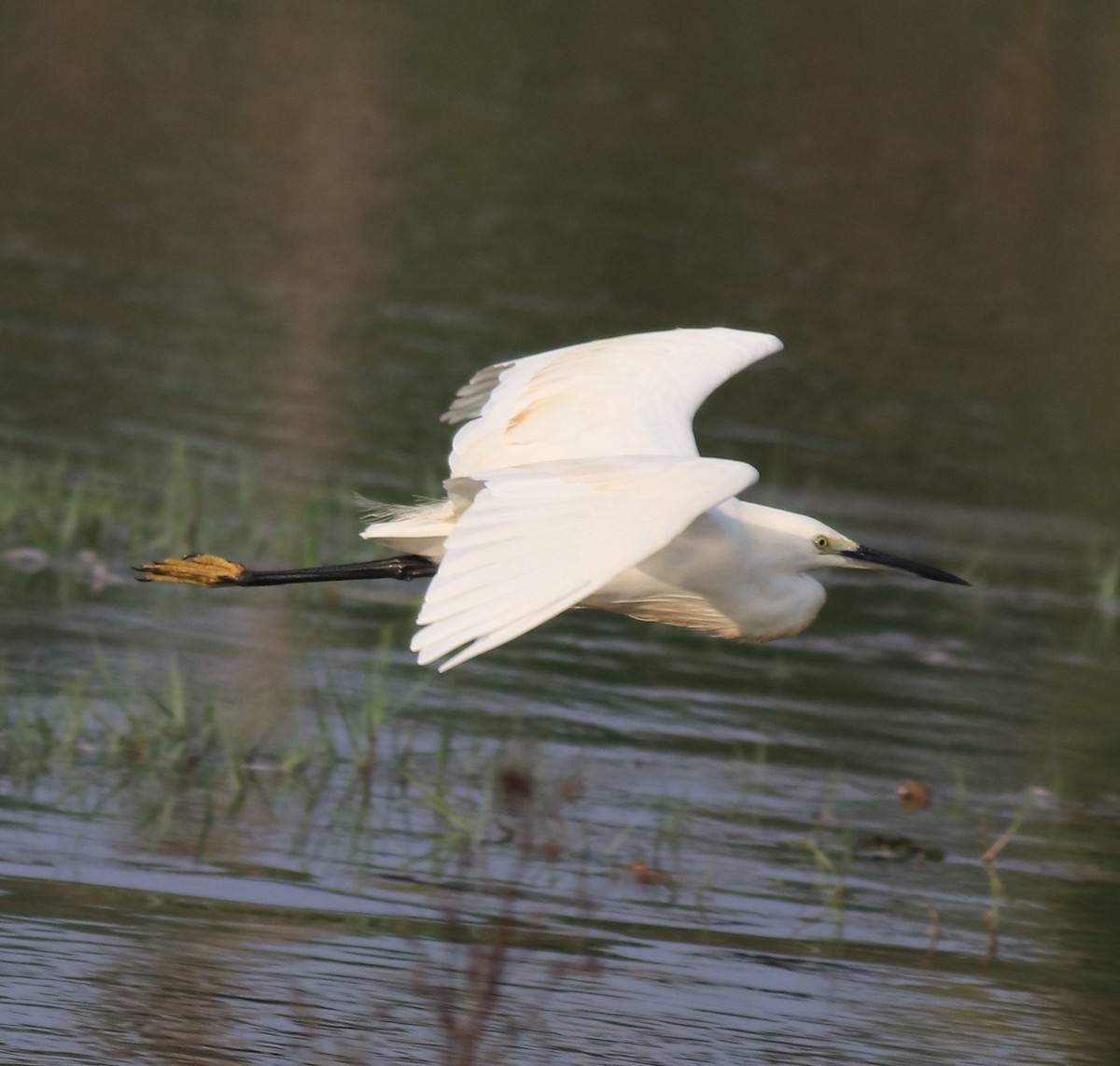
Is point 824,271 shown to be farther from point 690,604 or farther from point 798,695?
point 690,604

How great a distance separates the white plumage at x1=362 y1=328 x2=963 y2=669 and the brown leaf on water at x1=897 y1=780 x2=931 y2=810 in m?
1.58

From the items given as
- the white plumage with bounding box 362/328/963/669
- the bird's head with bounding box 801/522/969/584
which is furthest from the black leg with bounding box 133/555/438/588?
the bird's head with bounding box 801/522/969/584

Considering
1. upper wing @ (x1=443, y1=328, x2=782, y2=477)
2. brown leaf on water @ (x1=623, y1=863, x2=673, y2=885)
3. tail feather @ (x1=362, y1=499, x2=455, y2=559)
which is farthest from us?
brown leaf on water @ (x1=623, y1=863, x2=673, y2=885)

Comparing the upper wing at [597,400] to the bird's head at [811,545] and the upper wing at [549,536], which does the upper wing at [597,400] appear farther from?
the upper wing at [549,536]

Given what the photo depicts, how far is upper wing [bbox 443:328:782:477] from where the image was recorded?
6449 mm

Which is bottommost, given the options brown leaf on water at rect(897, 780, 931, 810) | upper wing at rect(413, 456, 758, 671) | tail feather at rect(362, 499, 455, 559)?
brown leaf on water at rect(897, 780, 931, 810)

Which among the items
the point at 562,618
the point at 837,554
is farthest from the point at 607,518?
the point at 562,618

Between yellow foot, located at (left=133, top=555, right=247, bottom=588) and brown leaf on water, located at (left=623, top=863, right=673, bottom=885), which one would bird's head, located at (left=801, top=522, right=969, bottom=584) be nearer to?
brown leaf on water, located at (left=623, top=863, right=673, bottom=885)

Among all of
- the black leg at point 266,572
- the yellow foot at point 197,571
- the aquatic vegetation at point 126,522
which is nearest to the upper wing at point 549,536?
the black leg at point 266,572

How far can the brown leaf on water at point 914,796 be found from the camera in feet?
26.0

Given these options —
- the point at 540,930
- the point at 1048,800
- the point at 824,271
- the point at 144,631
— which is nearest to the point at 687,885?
the point at 540,930

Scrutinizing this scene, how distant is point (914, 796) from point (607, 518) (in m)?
3.44

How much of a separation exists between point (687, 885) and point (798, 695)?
2.36m

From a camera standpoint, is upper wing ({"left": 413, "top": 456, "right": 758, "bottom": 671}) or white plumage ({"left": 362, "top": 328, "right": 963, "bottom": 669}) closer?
upper wing ({"left": 413, "top": 456, "right": 758, "bottom": 671})
